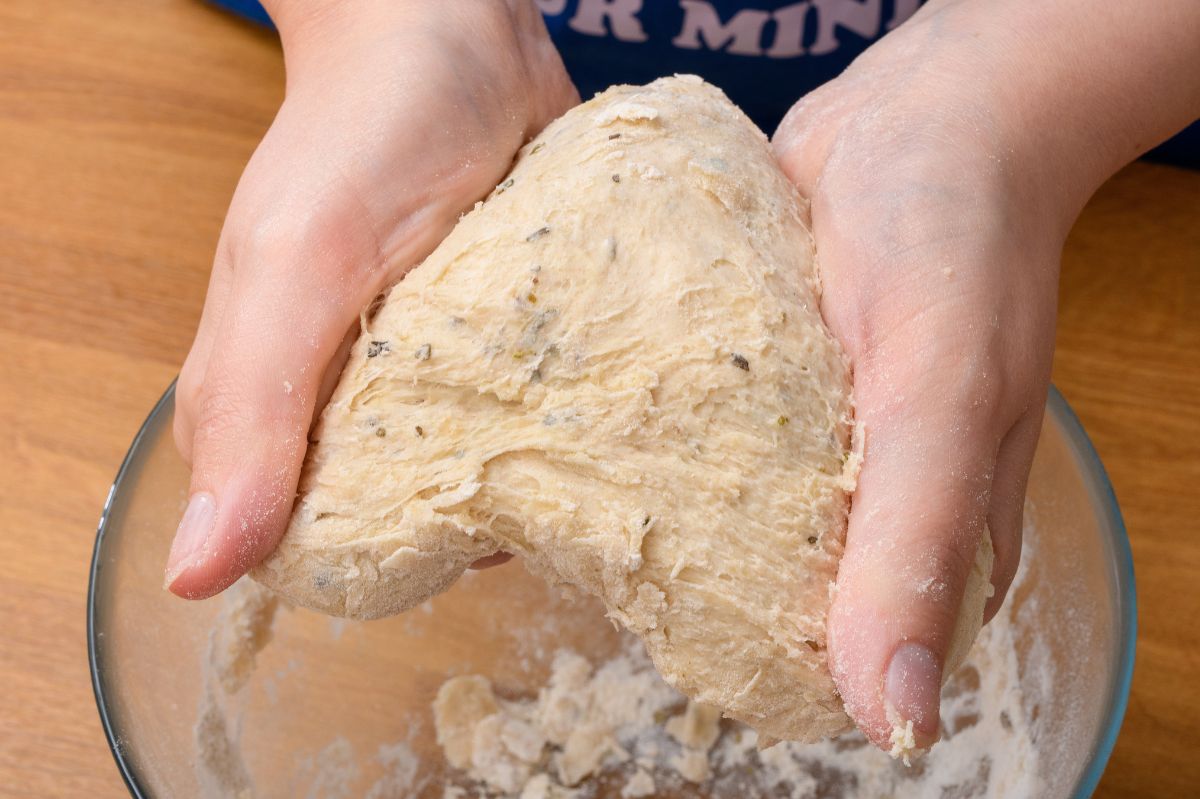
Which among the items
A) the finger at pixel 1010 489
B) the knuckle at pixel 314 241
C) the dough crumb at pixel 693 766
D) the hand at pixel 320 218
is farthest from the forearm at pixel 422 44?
the dough crumb at pixel 693 766

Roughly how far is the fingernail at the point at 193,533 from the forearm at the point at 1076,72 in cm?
78

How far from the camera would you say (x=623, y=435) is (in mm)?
844

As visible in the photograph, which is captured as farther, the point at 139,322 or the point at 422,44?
the point at 139,322

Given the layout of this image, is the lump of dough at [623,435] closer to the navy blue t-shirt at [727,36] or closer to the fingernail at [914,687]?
the fingernail at [914,687]

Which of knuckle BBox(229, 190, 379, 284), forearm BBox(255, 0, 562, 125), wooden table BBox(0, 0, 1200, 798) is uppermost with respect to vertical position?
forearm BBox(255, 0, 562, 125)

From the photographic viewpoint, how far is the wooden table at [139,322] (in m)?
1.23

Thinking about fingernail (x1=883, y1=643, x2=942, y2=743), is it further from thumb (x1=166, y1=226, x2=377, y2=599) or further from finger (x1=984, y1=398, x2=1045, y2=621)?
thumb (x1=166, y1=226, x2=377, y2=599)

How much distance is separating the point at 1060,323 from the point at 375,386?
40.5 inches

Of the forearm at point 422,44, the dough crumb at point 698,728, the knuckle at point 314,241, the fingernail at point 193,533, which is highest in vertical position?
the forearm at point 422,44

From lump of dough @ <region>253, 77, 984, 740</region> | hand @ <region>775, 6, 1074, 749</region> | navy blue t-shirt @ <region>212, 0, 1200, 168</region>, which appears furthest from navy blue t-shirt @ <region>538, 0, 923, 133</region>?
lump of dough @ <region>253, 77, 984, 740</region>

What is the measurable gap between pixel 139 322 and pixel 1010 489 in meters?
1.18

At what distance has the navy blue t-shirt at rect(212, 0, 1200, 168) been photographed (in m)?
1.45

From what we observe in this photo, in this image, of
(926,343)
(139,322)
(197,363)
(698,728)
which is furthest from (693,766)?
(139,322)

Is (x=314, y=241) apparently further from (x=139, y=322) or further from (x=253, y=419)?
(x=139, y=322)
